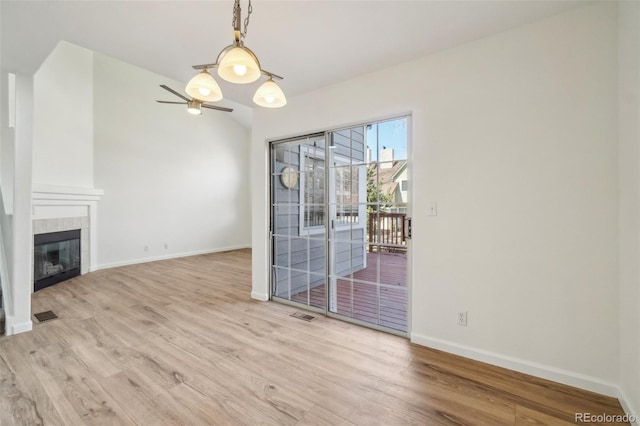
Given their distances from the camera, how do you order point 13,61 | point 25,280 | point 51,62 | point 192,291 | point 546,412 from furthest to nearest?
point 51,62
point 192,291
point 25,280
point 13,61
point 546,412

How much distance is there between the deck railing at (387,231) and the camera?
8.63ft

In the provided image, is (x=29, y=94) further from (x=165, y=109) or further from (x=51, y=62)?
(x=165, y=109)

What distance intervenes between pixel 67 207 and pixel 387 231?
544 cm

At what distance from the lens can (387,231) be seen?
8.98ft

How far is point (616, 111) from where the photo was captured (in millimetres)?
1723

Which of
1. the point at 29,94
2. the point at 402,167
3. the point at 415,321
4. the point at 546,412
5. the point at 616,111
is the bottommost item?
the point at 546,412

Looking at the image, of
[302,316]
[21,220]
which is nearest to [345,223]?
[302,316]

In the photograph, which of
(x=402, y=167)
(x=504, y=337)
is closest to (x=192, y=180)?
(x=402, y=167)

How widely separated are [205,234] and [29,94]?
494 centimetres

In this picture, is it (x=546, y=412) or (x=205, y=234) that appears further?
(x=205, y=234)

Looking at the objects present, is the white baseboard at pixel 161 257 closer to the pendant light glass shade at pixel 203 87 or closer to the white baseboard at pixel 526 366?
the pendant light glass shade at pixel 203 87

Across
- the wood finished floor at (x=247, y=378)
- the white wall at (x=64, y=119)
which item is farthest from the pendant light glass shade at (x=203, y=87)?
the white wall at (x=64, y=119)

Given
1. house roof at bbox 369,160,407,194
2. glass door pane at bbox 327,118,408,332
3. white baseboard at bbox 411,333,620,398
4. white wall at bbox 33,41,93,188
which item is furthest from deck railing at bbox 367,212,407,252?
white wall at bbox 33,41,93,188

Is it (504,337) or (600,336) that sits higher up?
(600,336)
